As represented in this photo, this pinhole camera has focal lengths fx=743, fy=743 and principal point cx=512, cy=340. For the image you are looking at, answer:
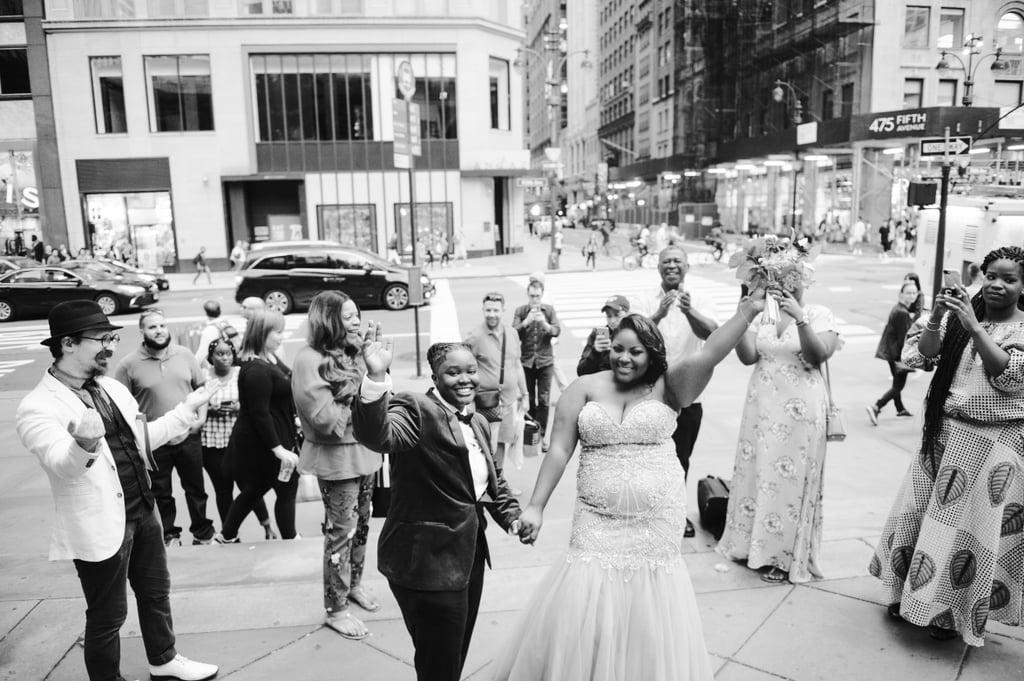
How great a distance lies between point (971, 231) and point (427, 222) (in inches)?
980

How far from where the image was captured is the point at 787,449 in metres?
4.74

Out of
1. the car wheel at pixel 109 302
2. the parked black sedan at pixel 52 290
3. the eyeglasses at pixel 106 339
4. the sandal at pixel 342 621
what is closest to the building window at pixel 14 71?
the parked black sedan at pixel 52 290

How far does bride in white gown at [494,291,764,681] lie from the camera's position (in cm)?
312

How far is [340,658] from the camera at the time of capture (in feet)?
13.3

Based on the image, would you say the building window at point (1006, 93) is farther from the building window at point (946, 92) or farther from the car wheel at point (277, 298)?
the car wheel at point (277, 298)

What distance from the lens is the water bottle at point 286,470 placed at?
5195 millimetres

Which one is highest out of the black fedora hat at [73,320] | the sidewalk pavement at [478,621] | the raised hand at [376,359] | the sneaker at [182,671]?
the black fedora hat at [73,320]

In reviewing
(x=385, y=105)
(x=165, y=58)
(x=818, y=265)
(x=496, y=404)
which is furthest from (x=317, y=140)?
(x=496, y=404)

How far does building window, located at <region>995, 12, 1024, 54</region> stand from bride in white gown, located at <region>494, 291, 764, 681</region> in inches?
1769

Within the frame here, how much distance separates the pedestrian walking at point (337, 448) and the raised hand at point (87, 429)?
1.16 metres

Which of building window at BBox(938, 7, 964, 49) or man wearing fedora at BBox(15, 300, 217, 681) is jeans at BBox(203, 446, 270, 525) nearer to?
man wearing fedora at BBox(15, 300, 217, 681)

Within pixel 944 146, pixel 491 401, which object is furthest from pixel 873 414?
pixel 491 401

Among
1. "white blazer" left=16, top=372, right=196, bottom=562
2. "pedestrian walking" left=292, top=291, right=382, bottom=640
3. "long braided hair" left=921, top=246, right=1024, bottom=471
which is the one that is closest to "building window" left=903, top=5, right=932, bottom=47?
"long braided hair" left=921, top=246, right=1024, bottom=471

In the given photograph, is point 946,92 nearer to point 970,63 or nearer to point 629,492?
point 970,63
